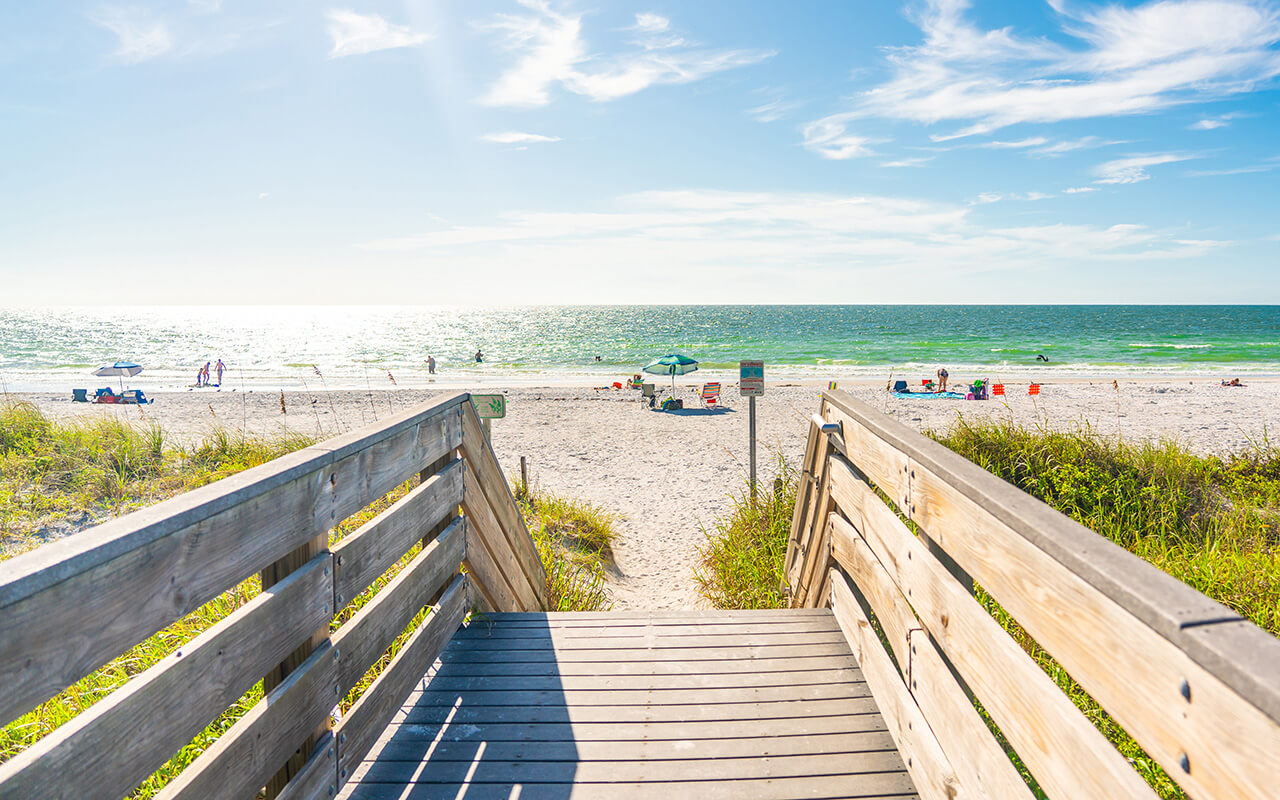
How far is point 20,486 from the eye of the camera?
7352 millimetres

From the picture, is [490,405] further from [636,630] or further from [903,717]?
[903,717]

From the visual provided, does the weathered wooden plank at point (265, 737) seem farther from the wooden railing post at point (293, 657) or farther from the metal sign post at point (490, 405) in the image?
the metal sign post at point (490, 405)

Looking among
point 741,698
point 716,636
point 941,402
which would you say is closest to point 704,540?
point 716,636

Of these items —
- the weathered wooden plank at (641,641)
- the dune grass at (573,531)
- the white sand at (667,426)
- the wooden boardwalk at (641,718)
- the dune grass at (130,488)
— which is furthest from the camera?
the white sand at (667,426)

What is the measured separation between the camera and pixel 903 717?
2154 millimetres

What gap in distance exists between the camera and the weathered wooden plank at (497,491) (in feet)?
10.3

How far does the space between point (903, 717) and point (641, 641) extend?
1289 millimetres

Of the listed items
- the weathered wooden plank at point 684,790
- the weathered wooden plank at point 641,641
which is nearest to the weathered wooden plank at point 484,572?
the weathered wooden plank at point 641,641

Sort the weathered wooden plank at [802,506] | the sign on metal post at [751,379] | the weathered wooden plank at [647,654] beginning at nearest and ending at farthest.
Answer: the weathered wooden plank at [647,654], the weathered wooden plank at [802,506], the sign on metal post at [751,379]

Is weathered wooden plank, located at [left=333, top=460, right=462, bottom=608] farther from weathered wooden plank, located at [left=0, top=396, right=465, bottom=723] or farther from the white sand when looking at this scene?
the white sand

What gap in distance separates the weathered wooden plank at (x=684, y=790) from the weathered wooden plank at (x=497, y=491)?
1.39 m

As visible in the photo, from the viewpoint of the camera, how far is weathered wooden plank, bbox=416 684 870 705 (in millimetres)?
2605

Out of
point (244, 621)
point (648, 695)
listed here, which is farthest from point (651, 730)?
point (244, 621)

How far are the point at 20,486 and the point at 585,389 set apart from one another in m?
19.2
